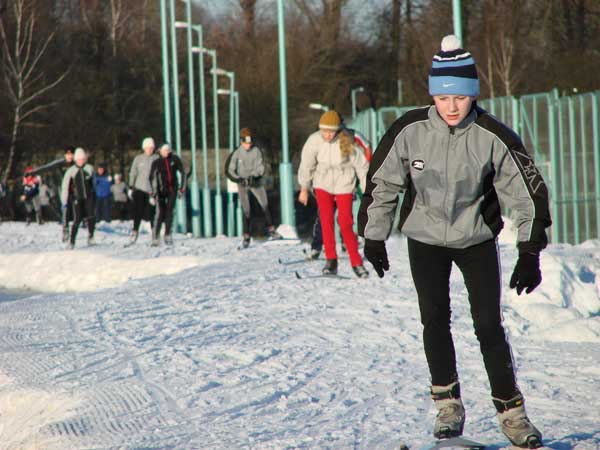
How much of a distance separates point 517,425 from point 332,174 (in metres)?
6.78

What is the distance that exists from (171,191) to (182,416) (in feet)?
40.0

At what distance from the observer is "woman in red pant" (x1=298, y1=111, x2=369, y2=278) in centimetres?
1108

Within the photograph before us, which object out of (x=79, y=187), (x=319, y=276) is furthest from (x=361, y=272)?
(x=79, y=187)

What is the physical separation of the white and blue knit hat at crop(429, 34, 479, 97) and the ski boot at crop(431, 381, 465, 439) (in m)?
1.19

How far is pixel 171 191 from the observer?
17.6 m

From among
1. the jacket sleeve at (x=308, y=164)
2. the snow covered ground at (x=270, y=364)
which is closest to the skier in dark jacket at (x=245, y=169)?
the snow covered ground at (x=270, y=364)

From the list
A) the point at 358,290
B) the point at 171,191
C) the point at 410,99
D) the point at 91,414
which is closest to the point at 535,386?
the point at 91,414

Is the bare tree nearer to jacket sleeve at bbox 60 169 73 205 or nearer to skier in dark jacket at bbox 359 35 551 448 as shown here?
jacket sleeve at bbox 60 169 73 205

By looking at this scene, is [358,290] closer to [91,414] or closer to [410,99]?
[91,414]

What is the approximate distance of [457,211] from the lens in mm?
4562

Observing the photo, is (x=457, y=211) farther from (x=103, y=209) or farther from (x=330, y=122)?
(x=103, y=209)

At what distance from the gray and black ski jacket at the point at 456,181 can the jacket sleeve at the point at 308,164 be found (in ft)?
21.1

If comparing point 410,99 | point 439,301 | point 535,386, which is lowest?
point 535,386

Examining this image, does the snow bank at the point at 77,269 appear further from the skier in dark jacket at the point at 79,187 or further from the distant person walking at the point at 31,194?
the distant person walking at the point at 31,194
